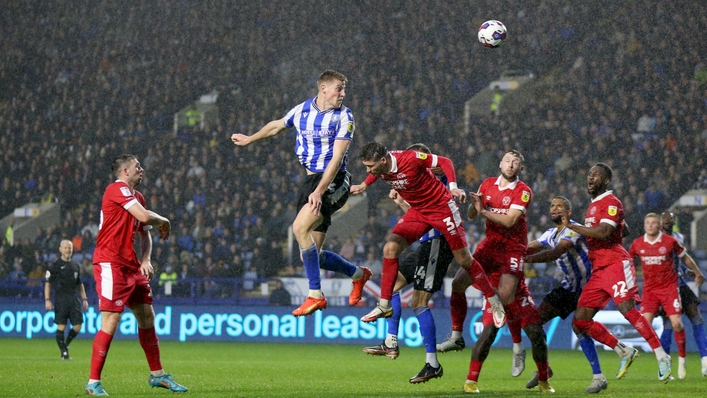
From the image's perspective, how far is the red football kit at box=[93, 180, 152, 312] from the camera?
7785 millimetres

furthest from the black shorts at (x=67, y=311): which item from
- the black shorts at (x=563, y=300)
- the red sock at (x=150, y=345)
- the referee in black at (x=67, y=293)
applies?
the black shorts at (x=563, y=300)

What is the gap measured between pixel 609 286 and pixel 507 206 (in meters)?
1.27

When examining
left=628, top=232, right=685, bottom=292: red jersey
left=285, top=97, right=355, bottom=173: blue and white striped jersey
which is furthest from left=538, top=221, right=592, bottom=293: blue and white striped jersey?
left=285, top=97, right=355, bottom=173: blue and white striped jersey

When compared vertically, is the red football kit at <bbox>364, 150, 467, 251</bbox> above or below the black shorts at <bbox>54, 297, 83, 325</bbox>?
above

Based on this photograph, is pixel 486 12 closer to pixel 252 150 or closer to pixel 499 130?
pixel 499 130

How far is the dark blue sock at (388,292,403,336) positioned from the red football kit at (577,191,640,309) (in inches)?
67.5

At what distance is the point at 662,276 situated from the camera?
11297 mm

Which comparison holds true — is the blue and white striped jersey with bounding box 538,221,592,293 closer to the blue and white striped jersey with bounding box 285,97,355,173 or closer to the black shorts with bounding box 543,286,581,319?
the black shorts with bounding box 543,286,581,319

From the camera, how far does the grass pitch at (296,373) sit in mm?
8492

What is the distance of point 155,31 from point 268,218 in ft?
35.8

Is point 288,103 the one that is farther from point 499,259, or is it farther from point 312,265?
point 312,265

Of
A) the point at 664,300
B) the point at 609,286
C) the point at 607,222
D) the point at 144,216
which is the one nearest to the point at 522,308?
the point at 609,286

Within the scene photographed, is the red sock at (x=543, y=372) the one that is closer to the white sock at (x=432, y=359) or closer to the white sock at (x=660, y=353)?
the white sock at (x=432, y=359)

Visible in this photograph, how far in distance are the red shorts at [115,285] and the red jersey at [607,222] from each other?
415 cm
